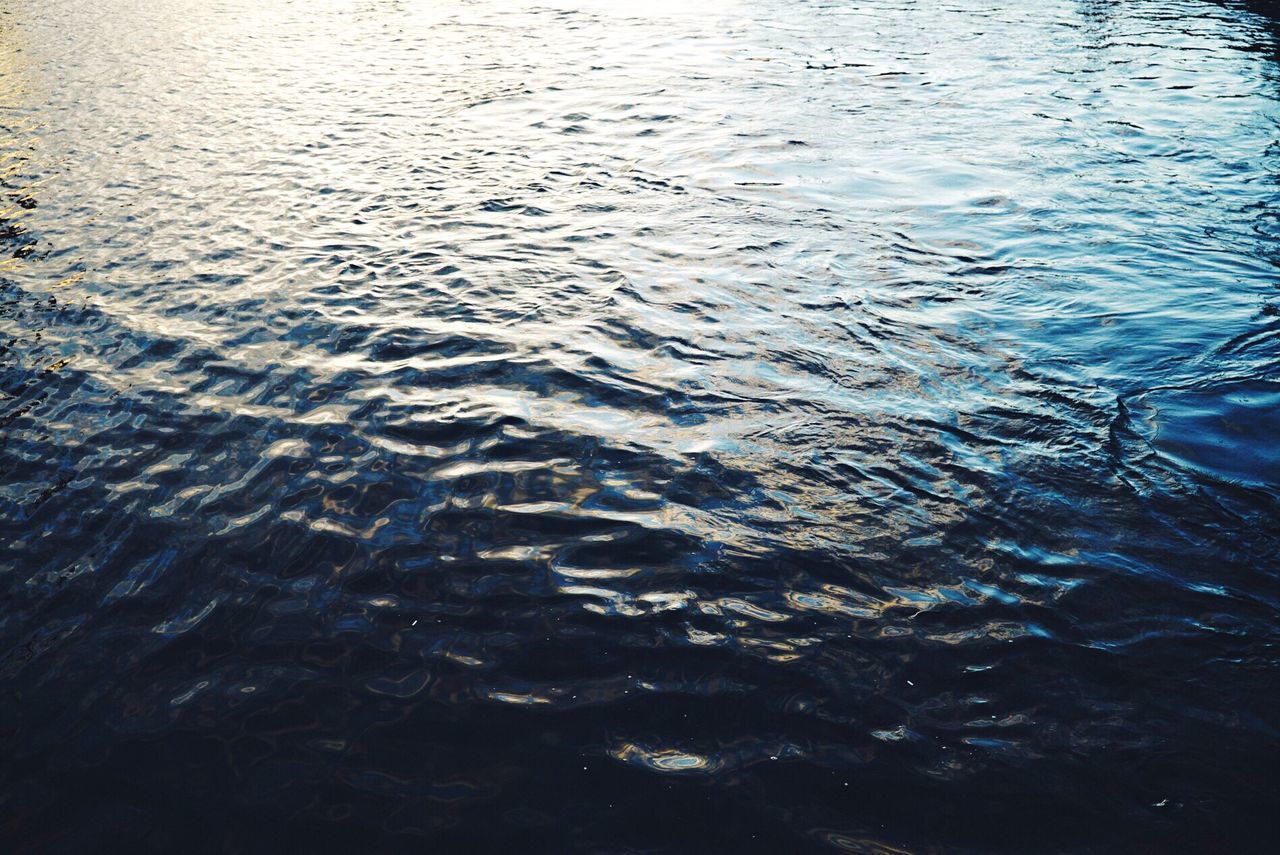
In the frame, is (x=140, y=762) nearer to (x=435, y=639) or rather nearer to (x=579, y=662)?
(x=435, y=639)

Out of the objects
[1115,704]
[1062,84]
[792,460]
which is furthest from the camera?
[1062,84]

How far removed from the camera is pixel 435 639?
5.21 meters

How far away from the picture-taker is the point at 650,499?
6.35 meters

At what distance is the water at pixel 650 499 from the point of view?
4285 mm

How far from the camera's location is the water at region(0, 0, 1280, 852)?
4.29 m

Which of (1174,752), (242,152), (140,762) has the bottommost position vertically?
(1174,752)

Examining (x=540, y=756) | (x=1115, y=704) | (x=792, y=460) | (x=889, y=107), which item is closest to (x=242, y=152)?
(x=889, y=107)

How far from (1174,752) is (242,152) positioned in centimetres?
1578

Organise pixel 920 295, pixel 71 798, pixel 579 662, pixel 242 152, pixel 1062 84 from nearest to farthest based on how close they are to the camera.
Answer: pixel 71 798 < pixel 579 662 < pixel 920 295 < pixel 242 152 < pixel 1062 84

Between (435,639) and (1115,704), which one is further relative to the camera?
(435,639)

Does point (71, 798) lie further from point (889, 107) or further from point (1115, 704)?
point (889, 107)

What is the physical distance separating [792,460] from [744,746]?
2.68 metres

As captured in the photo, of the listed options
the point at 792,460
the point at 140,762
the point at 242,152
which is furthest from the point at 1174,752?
the point at 242,152

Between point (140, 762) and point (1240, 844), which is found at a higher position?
point (140, 762)
